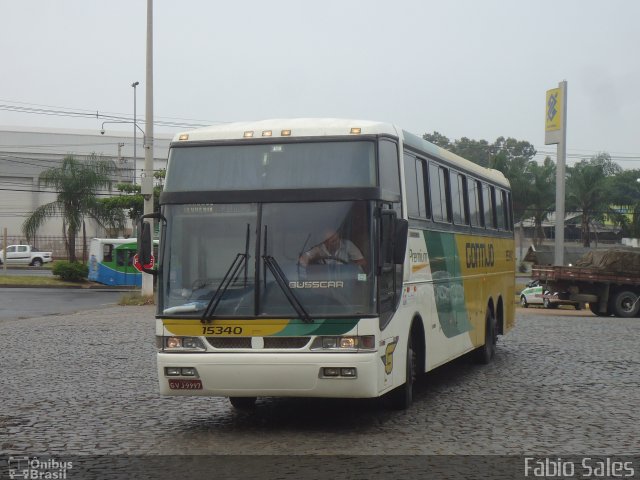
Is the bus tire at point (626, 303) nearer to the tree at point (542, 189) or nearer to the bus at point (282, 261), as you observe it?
the bus at point (282, 261)

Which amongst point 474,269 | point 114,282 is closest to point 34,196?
point 114,282

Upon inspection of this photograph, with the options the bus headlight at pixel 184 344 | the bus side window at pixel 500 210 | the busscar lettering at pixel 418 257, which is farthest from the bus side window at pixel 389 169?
the bus side window at pixel 500 210

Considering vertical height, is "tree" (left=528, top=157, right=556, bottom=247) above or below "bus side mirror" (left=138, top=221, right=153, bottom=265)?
above

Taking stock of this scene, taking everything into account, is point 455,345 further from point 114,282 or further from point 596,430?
point 114,282

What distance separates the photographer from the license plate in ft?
31.0

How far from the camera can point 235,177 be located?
9953mm

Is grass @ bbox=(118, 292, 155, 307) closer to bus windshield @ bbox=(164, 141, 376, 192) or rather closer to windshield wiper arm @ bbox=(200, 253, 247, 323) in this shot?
bus windshield @ bbox=(164, 141, 376, 192)

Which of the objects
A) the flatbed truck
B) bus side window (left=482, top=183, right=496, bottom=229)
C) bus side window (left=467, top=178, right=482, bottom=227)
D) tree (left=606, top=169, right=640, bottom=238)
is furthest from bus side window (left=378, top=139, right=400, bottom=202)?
tree (left=606, top=169, right=640, bottom=238)

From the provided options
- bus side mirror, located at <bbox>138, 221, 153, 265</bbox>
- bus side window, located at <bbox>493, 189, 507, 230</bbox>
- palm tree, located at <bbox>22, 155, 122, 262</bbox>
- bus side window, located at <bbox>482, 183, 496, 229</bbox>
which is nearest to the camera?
bus side mirror, located at <bbox>138, 221, 153, 265</bbox>

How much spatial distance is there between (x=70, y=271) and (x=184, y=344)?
42.1 meters

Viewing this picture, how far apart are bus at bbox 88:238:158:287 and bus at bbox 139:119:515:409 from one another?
4173cm

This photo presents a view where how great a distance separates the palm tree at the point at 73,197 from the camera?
52188 millimetres

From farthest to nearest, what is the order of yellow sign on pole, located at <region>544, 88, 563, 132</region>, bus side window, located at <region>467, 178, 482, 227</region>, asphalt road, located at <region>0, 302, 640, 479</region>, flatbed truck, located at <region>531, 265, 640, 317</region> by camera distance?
yellow sign on pole, located at <region>544, 88, 563, 132</region> → flatbed truck, located at <region>531, 265, 640, 317</region> → bus side window, located at <region>467, 178, 482, 227</region> → asphalt road, located at <region>0, 302, 640, 479</region>

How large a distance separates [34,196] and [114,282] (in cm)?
3117
